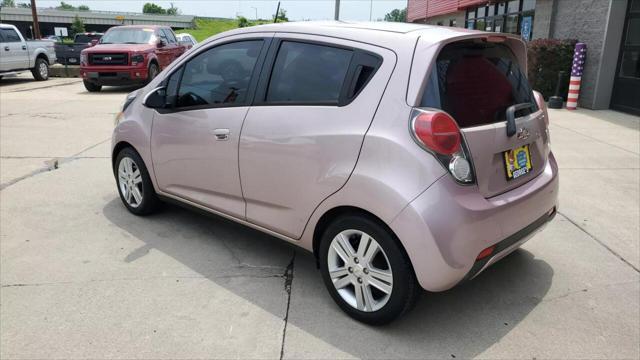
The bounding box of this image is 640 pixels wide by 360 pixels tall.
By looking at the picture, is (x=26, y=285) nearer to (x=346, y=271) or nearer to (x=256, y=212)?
(x=256, y=212)

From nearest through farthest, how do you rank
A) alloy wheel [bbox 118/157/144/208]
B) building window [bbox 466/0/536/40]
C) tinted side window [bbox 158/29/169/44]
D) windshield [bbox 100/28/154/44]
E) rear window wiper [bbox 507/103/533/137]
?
rear window wiper [bbox 507/103/533/137]
alloy wheel [bbox 118/157/144/208]
windshield [bbox 100/28/154/44]
tinted side window [bbox 158/29/169/44]
building window [bbox 466/0/536/40]

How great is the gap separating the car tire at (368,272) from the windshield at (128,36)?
13899 millimetres

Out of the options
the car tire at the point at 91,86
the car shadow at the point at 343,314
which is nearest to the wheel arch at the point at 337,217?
the car shadow at the point at 343,314

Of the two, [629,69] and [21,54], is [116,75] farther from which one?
[629,69]

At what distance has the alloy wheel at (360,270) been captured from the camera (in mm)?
2805

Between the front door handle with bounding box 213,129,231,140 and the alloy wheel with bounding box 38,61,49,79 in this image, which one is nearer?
the front door handle with bounding box 213,129,231,140

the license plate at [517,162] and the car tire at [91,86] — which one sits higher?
the license plate at [517,162]

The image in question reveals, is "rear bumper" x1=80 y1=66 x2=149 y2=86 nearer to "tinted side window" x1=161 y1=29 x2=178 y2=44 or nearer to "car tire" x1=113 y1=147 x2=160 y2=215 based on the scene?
"tinted side window" x1=161 y1=29 x2=178 y2=44

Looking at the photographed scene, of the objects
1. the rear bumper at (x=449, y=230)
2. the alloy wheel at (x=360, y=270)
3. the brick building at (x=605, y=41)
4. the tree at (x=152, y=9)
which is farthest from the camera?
the tree at (x=152, y=9)

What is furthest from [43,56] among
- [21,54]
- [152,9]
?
[152,9]

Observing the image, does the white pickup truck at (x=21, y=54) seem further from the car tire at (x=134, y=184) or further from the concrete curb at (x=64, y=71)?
the car tire at (x=134, y=184)

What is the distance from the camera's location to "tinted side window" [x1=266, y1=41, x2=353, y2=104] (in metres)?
3.01

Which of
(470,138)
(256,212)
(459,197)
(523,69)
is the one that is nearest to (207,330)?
(256,212)

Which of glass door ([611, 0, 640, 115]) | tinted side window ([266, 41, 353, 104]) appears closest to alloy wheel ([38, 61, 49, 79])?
tinted side window ([266, 41, 353, 104])
